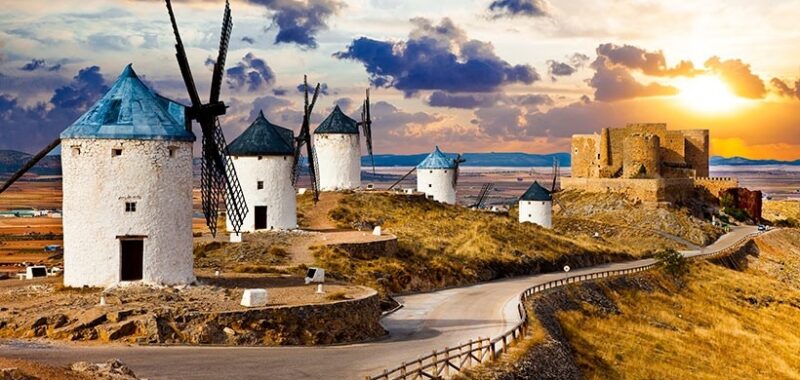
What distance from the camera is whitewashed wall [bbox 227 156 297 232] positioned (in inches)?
1927

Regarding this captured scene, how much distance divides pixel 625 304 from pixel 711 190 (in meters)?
52.1

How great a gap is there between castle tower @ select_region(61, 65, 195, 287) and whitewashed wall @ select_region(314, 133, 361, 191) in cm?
3464

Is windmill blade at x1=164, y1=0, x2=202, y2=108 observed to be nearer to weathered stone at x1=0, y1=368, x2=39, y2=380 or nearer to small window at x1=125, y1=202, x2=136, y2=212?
small window at x1=125, y1=202, x2=136, y2=212

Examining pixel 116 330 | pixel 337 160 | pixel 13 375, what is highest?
pixel 337 160

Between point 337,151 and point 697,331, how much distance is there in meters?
27.5

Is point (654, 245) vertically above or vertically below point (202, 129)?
below

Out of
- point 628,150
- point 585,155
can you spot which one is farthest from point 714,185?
point 585,155

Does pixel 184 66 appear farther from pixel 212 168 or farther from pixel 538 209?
pixel 538 209

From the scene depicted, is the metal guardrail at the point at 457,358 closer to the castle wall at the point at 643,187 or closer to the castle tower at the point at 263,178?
the castle tower at the point at 263,178

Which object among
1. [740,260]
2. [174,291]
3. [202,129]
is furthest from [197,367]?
[740,260]

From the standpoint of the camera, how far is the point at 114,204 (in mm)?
29328

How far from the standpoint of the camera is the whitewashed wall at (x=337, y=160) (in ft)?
213

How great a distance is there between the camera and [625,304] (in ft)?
167

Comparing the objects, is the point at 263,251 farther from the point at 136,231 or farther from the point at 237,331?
the point at 237,331
